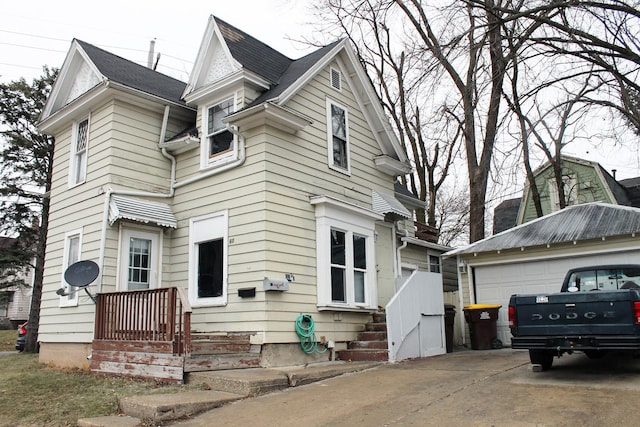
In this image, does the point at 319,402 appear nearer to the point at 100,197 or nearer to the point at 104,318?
the point at 104,318

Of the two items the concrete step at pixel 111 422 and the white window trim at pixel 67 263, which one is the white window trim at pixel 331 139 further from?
the concrete step at pixel 111 422

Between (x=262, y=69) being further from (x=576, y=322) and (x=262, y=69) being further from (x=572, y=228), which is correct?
(x=572, y=228)

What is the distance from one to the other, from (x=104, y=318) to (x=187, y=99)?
16.3ft

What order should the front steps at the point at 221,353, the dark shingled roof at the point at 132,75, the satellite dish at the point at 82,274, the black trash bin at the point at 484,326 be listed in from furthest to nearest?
the black trash bin at the point at 484,326, the dark shingled roof at the point at 132,75, the satellite dish at the point at 82,274, the front steps at the point at 221,353

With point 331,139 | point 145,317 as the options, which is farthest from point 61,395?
point 331,139

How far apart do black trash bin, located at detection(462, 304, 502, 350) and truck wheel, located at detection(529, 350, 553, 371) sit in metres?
5.07

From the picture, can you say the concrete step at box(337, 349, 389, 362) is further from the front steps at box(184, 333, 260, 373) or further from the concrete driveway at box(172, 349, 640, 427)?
the front steps at box(184, 333, 260, 373)

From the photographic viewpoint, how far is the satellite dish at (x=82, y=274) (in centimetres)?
1003

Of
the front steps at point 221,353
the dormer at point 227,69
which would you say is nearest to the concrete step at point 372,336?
the front steps at point 221,353

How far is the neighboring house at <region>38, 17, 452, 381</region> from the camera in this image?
973cm

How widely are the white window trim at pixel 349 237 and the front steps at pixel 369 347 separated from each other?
0.53 meters

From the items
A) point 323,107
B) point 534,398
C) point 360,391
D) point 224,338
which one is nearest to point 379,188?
point 323,107

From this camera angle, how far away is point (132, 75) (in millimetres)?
12547

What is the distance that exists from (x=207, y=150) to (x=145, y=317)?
382cm
